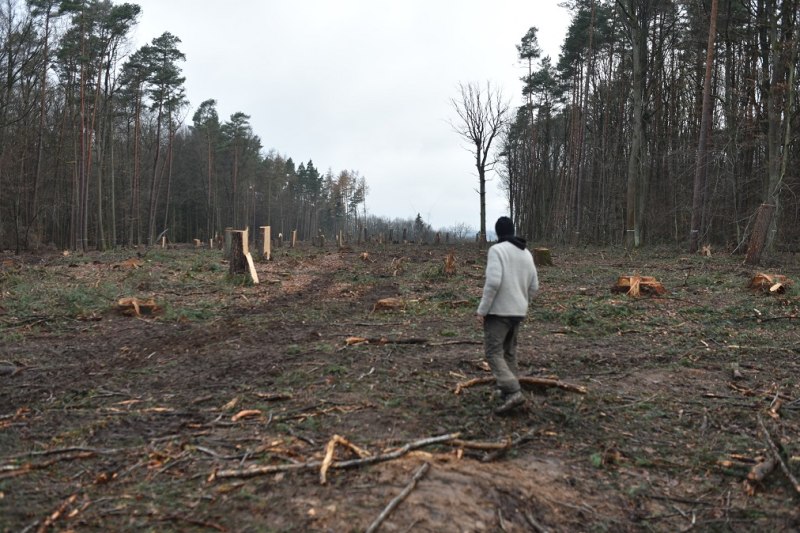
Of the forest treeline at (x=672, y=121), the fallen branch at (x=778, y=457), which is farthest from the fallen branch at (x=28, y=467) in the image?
the forest treeline at (x=672, y=121)

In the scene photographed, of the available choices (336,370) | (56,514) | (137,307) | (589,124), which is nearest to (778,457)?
(336,370)

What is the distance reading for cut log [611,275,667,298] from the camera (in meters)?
11.5

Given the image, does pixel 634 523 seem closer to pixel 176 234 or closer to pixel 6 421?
pixel 6 421

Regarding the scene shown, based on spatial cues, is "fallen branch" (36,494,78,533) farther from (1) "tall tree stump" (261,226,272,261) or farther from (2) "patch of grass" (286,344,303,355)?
(1) "tall tree stump" (261,226,272,261)

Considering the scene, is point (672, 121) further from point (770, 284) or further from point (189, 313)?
point (189, 313)

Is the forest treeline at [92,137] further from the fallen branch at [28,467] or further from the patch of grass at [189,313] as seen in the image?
the fallen branch at [28,467]

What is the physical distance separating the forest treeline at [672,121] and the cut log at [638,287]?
9.31 meters

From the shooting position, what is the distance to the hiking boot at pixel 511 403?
191 inches

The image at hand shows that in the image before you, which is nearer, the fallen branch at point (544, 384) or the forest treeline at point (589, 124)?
the fallen branch at point (544, 384)

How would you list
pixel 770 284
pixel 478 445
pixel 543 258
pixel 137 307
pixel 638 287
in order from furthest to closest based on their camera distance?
pixel 543 258
pixel 638 287
pixel 770 284
pixel 137 307
pixel 478 445

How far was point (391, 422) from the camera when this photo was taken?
468 cm

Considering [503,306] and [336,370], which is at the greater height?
[503,306]

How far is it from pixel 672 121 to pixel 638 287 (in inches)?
929

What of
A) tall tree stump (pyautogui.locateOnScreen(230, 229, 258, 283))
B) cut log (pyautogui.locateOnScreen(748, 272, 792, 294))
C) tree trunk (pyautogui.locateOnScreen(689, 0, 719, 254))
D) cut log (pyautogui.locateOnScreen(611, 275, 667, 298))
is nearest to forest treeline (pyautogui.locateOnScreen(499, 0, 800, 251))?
tree trunk (pyautogui.locateOnScreen(689, 0, 719, 254))
